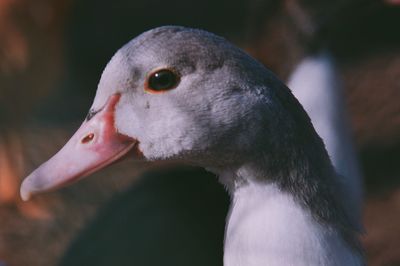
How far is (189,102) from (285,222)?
0.31 m

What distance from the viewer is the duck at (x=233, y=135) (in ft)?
4.92

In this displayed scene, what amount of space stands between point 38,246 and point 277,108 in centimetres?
230

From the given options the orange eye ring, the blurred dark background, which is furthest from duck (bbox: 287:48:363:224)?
the orange eye ring

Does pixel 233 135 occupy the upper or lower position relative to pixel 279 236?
upper

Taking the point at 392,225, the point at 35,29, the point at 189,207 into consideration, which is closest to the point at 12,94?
the point at 35,29

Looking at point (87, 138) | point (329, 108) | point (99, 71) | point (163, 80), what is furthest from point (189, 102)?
point (99, 71)

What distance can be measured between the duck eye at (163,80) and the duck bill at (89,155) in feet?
0.30

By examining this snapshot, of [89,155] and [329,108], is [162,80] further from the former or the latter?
[329,108]

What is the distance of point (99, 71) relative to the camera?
14.8 feet

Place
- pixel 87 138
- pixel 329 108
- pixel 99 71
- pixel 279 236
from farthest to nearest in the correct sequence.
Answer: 1. pixel 99 71
2. pixel 329 108
3. pixel 87 138
4. pixel 279 236

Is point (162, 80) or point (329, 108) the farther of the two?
point (329, 108)

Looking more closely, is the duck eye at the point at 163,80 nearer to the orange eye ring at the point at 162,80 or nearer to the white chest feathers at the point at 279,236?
the orange eye ring at the point at 162,80

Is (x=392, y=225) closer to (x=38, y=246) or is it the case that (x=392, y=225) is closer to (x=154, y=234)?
(x=154, y=234)

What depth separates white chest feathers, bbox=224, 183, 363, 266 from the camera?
4.86ft
